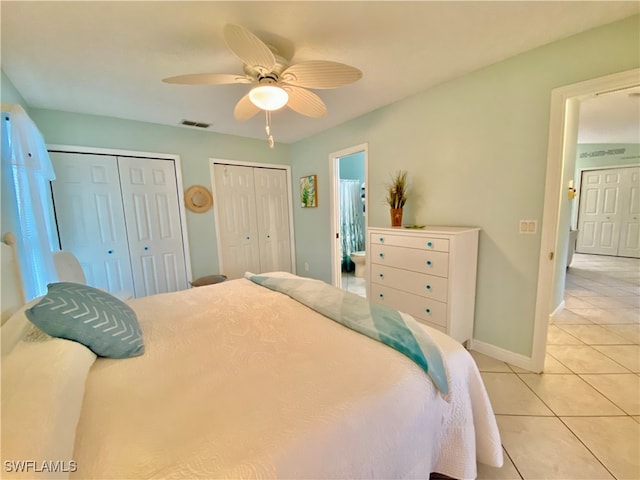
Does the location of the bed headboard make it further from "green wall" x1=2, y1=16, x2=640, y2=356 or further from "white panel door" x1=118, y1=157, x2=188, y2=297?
"green wall" x1=2, y1=16, x2=640, y2=356

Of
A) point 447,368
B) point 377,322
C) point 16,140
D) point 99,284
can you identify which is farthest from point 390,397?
point 99,284

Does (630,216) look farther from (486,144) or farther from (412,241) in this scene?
(412,241)

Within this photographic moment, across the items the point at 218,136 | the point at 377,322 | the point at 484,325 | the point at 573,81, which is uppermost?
the point at 218,136

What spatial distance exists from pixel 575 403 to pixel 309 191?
341 centimetres

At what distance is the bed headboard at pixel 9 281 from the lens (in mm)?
1249

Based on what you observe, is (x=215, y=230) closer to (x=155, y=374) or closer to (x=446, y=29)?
(x=155, y=374)

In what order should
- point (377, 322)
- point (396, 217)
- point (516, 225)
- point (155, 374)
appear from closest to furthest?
point (155, 374), point (377, 322), point (516, 225), point (396, 217)

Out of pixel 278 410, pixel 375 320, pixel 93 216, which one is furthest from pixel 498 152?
pixel 93 216

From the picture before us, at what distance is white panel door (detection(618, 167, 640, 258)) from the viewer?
521 centimetres

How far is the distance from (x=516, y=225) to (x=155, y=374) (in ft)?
8.14

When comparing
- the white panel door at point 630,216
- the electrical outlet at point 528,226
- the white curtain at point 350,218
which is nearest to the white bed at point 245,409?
the electrical outlet at point 528,226

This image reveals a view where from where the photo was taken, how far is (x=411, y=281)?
7.47ft

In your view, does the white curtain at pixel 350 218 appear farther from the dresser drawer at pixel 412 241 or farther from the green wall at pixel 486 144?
the dresser drawer at pixel 412 241

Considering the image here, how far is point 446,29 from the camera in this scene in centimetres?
158
